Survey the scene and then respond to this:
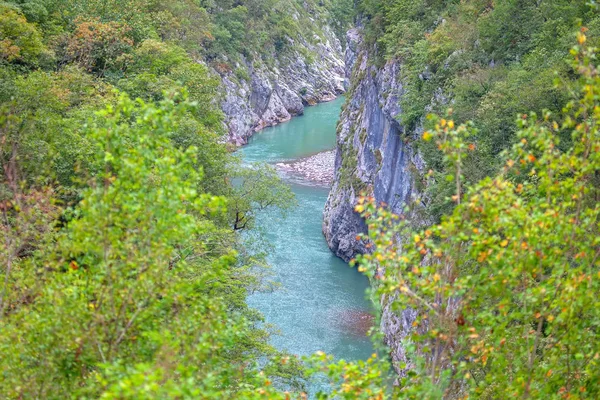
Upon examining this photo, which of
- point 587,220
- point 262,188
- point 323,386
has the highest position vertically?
point 587,220

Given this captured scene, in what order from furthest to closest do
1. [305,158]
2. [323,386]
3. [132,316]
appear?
[305,158] < [323,386] < [132,316]

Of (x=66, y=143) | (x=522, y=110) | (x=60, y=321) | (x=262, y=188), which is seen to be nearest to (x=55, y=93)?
(x=66, y=143)

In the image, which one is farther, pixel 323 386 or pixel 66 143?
pixel 323 386

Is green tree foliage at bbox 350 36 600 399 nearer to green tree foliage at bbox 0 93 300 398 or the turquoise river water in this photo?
green tree foliage at bbox 0 93 300 398

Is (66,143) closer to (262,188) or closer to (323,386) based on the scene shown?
(262,188)

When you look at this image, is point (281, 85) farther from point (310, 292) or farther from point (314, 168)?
point (310, 292)

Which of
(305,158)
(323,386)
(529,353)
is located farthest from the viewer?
(305,158)

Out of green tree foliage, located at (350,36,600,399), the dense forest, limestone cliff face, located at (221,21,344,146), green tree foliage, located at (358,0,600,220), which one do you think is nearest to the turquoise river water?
green tree foliage, located at (358,0,600,220)

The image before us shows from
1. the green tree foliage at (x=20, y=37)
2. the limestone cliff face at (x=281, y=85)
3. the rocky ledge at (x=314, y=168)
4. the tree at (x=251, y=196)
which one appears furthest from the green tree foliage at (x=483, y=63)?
the limestone cliff face at (x=281, y=85)
